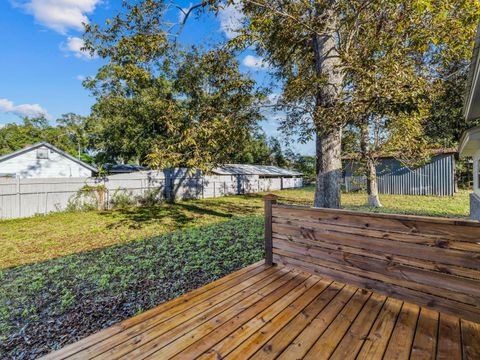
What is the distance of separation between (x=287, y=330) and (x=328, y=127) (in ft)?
13.9

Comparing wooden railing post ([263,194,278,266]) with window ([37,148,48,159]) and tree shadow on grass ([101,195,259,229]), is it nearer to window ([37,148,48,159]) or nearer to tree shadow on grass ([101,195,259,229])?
tree shadow on grass ([101,195,259,229])

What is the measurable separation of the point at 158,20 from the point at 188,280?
5520 millimetres

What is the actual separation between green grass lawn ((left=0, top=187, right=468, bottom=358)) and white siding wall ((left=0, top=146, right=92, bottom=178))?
393 inches

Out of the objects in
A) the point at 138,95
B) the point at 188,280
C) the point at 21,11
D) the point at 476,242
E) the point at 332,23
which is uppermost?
the point at 21,11

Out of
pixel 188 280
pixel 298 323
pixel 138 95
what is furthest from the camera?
pixel 138 95

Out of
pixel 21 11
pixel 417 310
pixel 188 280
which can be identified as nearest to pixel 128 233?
pixel 188 280

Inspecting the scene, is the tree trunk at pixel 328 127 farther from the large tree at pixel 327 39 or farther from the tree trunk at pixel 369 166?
the tree trunk at pixel 369 166

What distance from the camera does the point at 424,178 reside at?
48.4ft

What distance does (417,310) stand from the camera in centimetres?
214

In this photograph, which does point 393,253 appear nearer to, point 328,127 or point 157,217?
point 328,127

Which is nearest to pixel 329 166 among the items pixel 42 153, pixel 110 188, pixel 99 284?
pixel 99 284

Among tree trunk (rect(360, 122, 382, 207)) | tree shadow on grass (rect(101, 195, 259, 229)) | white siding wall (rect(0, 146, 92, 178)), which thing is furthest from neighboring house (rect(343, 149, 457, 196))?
white siding wall (rect(0, 146, 92, 178))

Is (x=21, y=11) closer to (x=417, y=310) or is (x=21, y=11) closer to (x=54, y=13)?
(x=54, y=13)

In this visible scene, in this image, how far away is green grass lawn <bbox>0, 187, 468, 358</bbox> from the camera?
2.53m
